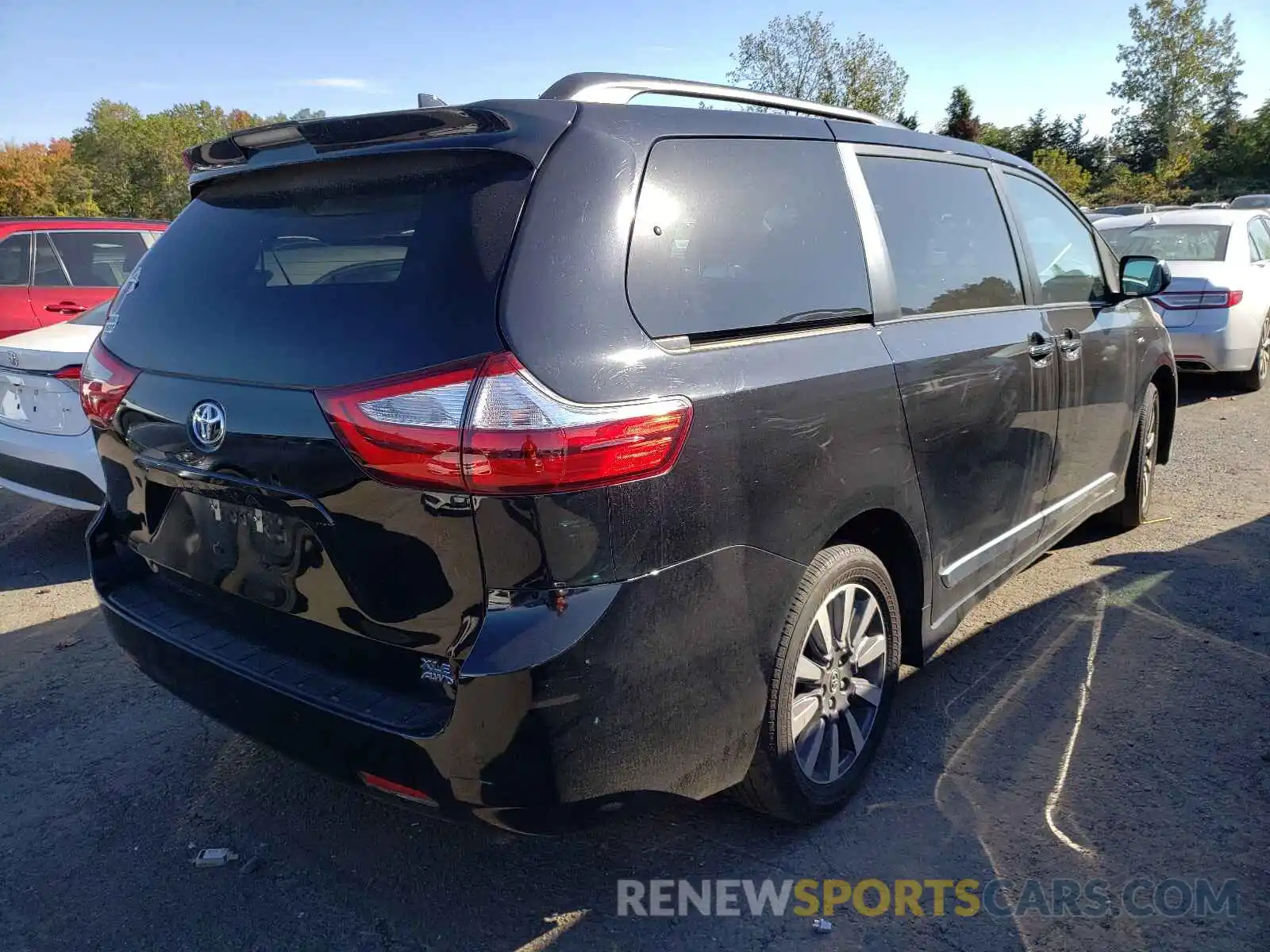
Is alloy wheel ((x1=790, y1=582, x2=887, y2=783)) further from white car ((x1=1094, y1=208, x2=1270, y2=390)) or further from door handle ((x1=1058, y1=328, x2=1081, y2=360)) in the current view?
white car ((x1=1094, y1=208, x2=1270, y2=390))

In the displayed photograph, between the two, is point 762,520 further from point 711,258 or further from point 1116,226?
point 1116,226

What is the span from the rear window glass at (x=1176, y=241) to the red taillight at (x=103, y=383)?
8.74 m

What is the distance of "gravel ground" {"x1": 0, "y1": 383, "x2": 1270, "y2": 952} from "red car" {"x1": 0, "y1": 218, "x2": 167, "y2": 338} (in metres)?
4.97

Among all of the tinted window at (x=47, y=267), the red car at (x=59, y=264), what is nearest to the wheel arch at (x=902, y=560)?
the red car at (x=59, y=264)

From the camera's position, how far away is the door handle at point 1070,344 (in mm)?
3801

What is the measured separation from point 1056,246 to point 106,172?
180ft

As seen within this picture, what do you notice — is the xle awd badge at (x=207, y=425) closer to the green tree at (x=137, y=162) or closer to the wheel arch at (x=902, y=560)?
the wheel arch at (x=902, y=560)

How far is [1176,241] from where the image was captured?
9.17 meters

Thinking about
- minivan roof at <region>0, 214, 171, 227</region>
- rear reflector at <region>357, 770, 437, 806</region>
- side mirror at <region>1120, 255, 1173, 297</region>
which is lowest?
rear reflector at <region>357, 770, 437, 806</region>

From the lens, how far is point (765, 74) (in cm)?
4006

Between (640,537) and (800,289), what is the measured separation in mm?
973

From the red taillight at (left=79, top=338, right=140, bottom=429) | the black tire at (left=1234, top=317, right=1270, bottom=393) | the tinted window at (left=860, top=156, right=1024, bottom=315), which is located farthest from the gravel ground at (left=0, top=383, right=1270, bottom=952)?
the black tire at (left=1234, top=317, right=1270, bottom=393)

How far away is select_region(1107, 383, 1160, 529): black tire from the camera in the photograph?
4945 millimetres

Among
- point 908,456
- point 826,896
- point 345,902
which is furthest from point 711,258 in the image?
point 345,902
